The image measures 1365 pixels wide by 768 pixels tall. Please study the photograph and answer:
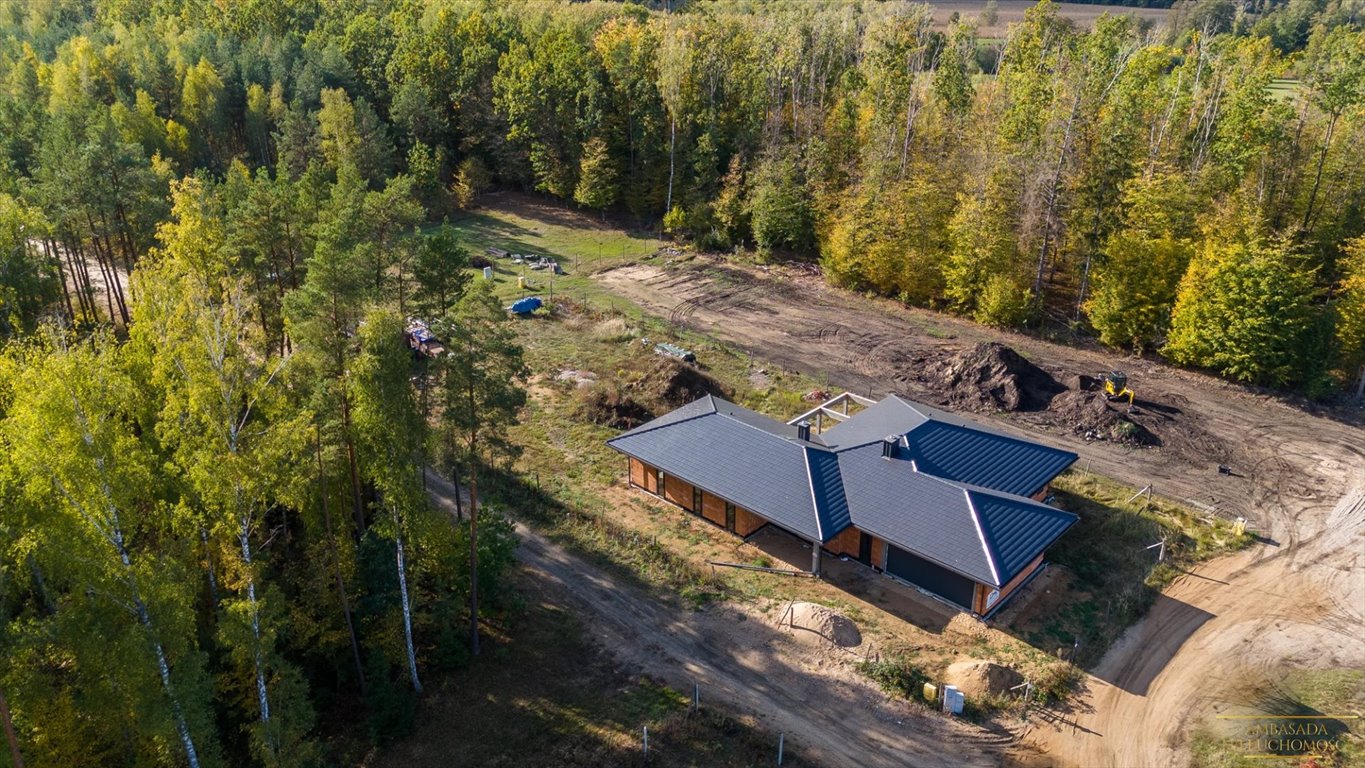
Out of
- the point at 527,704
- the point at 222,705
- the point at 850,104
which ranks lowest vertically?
the point at 527,704

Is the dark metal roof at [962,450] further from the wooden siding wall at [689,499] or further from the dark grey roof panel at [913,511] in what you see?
the wooden siding wall at [689,499]

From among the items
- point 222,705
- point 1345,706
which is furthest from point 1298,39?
point 222,705

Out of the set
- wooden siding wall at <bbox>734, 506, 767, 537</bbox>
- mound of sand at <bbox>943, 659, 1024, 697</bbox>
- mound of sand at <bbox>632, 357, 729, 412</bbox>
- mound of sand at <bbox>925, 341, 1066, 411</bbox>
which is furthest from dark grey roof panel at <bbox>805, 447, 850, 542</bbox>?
mound of sand at <bbox>925, 341, 1066, 411</bbox>

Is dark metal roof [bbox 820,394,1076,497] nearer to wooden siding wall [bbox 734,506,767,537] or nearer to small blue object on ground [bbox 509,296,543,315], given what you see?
wooden siding wall [bbox 734,506,767,537]

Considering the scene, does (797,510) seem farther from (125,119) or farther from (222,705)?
(125,119)

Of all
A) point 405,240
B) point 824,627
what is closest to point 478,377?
point 405,240

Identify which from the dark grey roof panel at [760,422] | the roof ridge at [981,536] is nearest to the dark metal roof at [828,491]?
the dark grey roof panel at [760,422]

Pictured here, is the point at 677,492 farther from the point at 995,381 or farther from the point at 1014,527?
the point at 995,381
